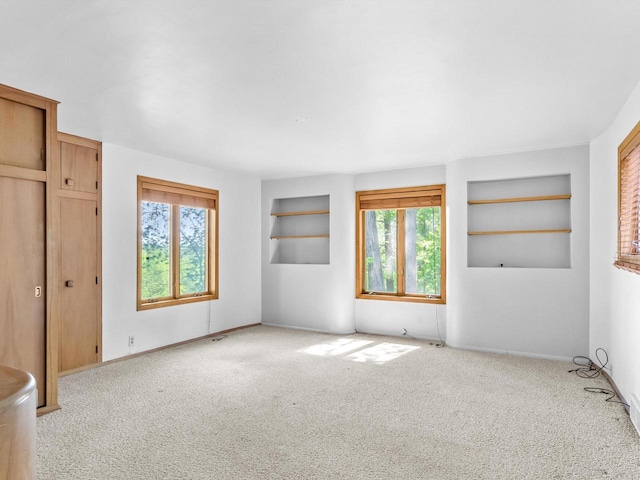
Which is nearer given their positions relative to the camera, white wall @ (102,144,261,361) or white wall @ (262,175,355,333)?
white wall @ (102,144,261,361)

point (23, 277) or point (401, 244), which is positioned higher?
point (401, 244)

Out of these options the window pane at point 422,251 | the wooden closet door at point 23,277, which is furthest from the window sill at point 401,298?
the wooden closet door at point 23,277

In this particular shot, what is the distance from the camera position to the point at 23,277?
3271 millimetres

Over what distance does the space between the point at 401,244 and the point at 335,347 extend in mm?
1898

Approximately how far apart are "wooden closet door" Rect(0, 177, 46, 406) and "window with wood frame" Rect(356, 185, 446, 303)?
14.2ft

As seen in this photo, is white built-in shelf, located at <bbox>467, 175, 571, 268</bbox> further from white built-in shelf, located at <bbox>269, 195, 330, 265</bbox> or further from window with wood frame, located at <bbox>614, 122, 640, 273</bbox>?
white built-in shelf, located at <bbox>269, 195, 330, 265</bbox>

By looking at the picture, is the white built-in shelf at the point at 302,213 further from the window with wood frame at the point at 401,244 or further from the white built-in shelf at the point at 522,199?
the white built-in shelf at the point at 522,199

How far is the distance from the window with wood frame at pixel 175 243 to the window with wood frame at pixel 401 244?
2.32 m

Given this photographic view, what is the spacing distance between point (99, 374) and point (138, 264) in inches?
54.4

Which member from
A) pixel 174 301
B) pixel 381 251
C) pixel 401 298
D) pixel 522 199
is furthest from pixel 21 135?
pixel 522 199

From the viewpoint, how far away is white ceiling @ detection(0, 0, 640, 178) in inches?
84.3

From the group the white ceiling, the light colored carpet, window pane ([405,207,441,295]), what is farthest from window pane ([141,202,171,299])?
window pane ([405,207,441,295])

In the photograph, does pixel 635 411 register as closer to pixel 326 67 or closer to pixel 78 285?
pixel 326 67

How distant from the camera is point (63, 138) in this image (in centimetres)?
441
